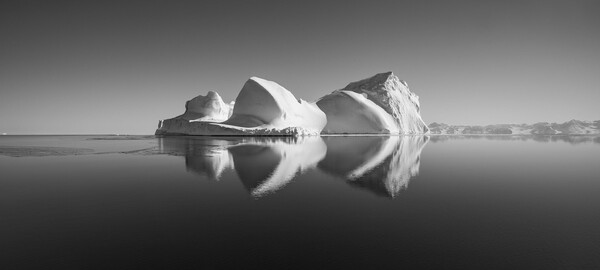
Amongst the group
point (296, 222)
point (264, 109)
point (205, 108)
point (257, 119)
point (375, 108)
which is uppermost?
point (375, 108)

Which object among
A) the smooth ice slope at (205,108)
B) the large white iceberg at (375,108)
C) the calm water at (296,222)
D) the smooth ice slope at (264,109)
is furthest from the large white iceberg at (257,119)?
the calm water at (296,222)

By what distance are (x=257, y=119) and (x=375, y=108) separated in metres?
41.2

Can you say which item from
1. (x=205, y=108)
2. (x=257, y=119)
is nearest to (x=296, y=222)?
(x=257, y=119)

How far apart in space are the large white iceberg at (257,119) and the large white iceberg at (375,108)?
16280mm

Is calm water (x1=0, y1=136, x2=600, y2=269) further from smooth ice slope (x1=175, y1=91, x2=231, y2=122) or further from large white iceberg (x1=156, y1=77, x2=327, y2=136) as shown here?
smooth ice slope (x1=175, y1=91, x2=231, y2=122)

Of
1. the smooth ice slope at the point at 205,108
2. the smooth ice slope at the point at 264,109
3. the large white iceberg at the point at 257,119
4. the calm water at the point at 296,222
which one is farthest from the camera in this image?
the smooth ice slope at the point at 205,108

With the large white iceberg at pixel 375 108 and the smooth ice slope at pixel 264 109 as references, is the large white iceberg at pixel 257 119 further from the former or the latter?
the large white iceberg at pixel 375 108

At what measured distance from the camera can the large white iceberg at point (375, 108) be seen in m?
82.2

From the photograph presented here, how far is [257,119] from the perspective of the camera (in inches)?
2372

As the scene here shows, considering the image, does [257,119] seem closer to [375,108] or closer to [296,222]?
[375,108]

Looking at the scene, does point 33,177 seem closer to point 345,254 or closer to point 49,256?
point 49,256

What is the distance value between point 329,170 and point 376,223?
7.90 meters

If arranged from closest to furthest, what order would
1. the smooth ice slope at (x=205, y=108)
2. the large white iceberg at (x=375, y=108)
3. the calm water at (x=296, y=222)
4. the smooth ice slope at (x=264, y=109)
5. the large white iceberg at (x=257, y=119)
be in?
1. the calm water at (x=296, y=222)
2. the large white iceberg at (x=257, y=119)
3. the smooth ice slope at (x=264, y=109)
4. the smooth ice slope at (x=205, y=108)
5. the large white iceberg at (x=375, y=108)

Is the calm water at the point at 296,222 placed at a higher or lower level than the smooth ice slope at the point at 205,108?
lower
